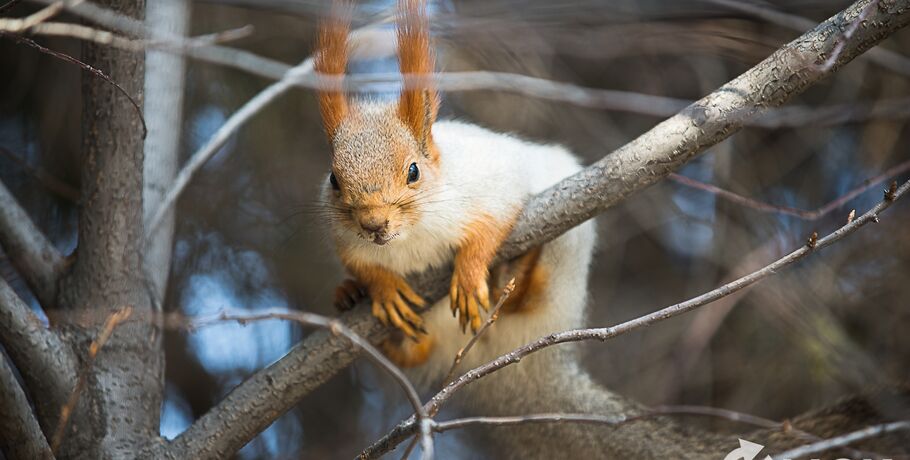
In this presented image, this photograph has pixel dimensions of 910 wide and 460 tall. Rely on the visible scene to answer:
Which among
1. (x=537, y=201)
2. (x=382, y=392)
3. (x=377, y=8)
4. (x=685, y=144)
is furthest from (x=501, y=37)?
(x=382, y=392)

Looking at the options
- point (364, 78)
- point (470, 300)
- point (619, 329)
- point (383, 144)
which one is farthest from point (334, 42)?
point (619, 329)

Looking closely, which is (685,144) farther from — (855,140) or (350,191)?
(855,140)

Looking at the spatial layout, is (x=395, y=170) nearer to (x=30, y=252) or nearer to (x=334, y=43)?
(x=334, y=43)

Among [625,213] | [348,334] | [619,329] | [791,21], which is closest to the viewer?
[348,334]

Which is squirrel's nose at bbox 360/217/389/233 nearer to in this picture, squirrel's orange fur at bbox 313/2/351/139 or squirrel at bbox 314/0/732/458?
squirrel at bbox 314/0/732/458

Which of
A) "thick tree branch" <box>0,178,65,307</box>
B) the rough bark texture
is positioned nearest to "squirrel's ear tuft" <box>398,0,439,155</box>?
the rough bark texture

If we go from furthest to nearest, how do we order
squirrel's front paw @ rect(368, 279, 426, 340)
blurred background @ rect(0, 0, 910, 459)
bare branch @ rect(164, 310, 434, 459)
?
blurred background @ rect(0, 0, 910, 459)
squirrel's front paw @ rect(368, 279, 426, 340)
bare branch @ rect(164, 310, 434, 459)
